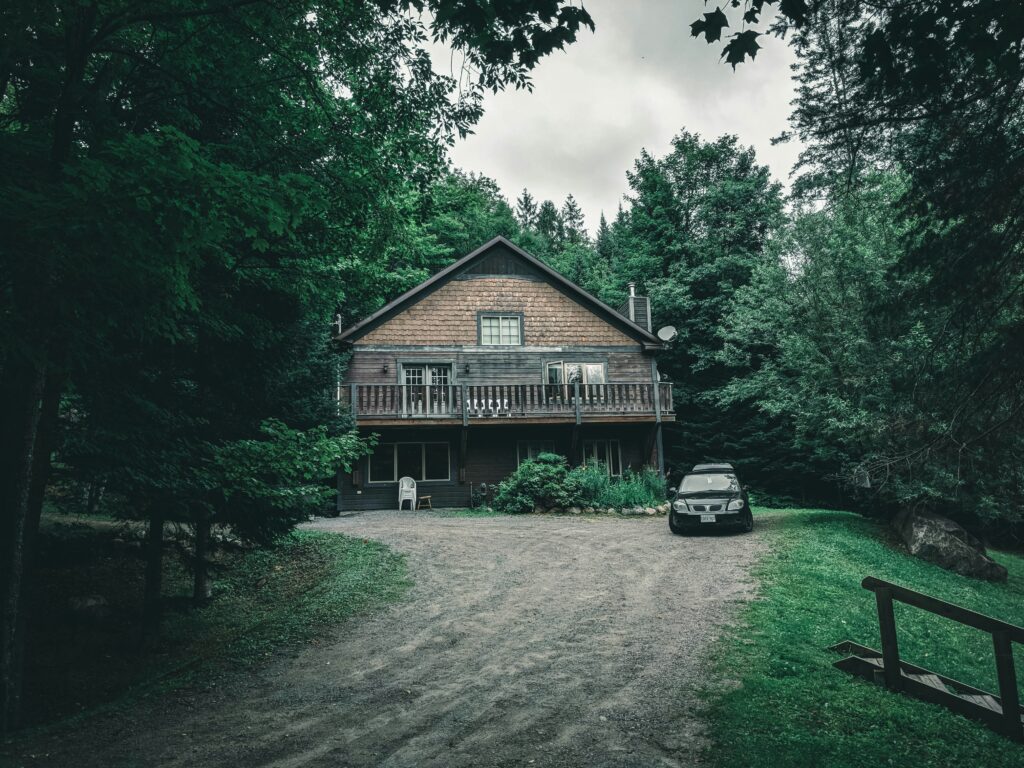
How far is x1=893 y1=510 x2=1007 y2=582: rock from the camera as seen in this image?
15.7m

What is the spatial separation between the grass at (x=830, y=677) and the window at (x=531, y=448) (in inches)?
407

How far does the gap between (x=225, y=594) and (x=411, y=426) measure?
33.1 feet

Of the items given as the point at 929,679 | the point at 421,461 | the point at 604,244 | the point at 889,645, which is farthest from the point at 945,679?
the point at 604,244

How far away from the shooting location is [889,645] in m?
6.48

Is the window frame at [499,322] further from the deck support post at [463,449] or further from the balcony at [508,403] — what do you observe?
the deck support post at [463,449]

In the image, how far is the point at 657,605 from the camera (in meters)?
9.05

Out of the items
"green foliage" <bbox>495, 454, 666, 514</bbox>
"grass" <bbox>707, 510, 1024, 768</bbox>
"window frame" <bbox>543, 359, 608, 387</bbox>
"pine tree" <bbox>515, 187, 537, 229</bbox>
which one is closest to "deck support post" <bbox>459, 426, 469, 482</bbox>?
"green foliage" <bbox>495, 454, 666, 514</bbox>

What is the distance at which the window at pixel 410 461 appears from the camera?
2195cm

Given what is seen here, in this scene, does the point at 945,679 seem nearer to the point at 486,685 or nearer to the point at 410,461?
the point at 486,685

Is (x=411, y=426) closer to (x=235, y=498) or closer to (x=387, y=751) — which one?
(x=235, y=498)

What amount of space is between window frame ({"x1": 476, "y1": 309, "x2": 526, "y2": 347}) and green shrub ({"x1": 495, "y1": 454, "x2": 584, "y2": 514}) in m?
4.90

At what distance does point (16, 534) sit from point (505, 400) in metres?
15.4

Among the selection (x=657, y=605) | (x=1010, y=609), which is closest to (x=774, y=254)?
(x=1010, y=609)

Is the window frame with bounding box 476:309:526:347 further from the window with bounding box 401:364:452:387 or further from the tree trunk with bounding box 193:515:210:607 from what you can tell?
the tree trunk with bounding box 193:515:210:607
